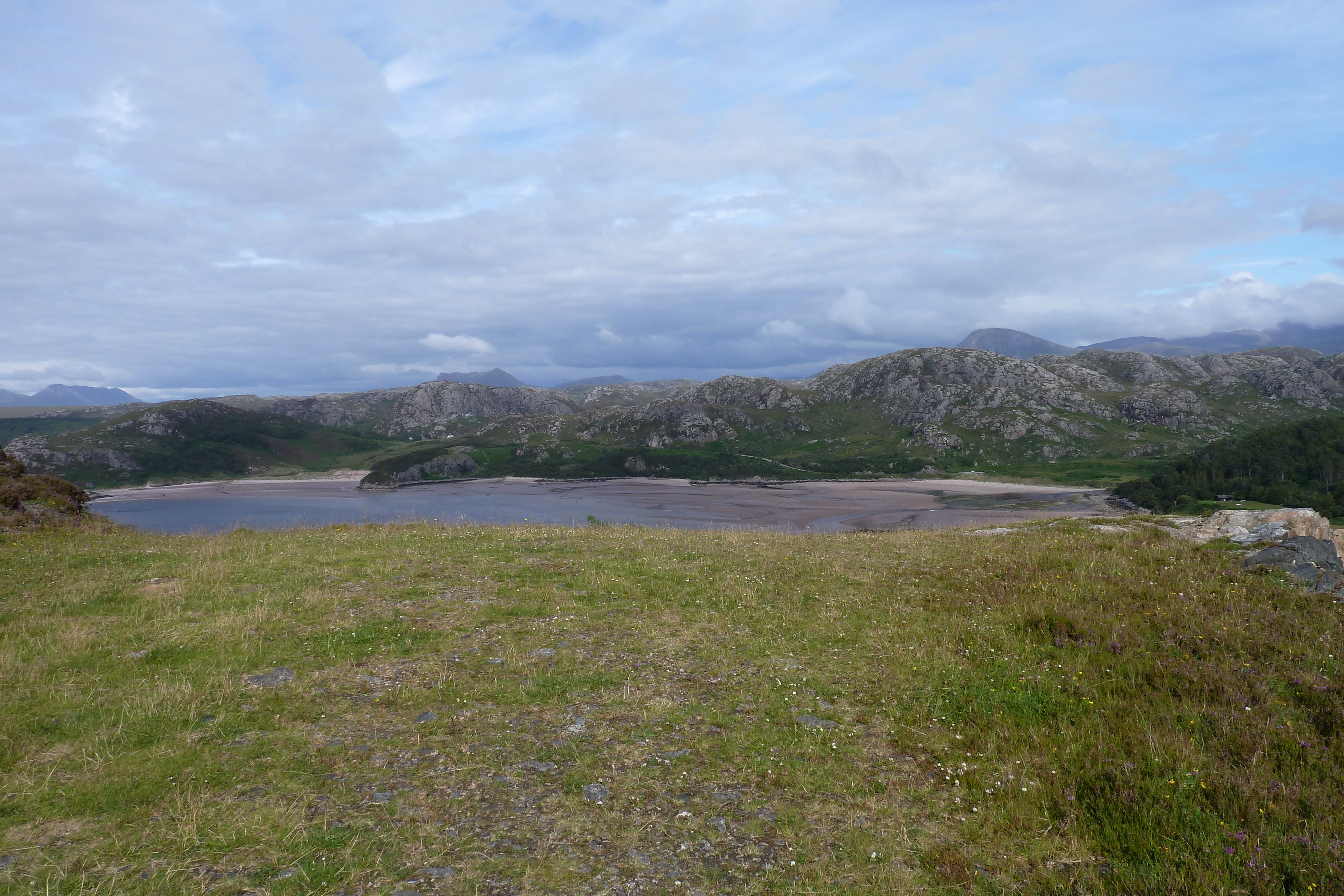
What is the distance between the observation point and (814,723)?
1072 cm

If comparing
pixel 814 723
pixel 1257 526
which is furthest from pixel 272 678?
pixel 1257 526

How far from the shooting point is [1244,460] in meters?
135

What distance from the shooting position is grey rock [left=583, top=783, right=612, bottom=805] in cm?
838

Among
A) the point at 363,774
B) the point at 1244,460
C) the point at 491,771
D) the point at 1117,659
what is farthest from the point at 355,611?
the point at 1244,460

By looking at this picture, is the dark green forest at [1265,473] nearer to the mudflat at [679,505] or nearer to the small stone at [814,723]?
the mudflat at [679,505]

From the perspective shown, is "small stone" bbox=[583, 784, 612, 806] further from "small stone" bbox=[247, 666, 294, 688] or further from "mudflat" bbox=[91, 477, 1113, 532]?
"mudflat" bbox=[91, 477, 1113, 532]

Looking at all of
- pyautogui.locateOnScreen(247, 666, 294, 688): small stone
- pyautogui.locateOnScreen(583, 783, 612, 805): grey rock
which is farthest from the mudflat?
pyautogui.locateOnScreen(583, 783, 612, 805): grey rock

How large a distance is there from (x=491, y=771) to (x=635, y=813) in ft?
8.14

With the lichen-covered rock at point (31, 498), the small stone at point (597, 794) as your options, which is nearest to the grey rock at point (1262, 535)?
the small stone at point (597, 794)

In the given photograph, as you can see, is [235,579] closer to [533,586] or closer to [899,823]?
[533,586]

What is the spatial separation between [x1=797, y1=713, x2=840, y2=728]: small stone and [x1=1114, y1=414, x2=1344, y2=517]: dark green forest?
141196 mm

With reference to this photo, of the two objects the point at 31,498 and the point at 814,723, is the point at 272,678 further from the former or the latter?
the point at 31,498

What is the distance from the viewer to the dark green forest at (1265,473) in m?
116

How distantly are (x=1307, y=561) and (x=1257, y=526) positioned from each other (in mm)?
7585
